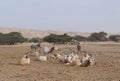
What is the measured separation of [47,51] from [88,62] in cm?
813

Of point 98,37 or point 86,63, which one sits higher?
point 98,37

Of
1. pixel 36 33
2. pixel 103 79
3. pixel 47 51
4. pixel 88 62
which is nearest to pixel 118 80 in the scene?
pixel 103 79

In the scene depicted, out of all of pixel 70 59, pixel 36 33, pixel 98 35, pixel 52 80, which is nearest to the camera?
pixel 52 80

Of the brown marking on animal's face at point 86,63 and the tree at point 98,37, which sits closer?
the brown marking on animal's face at point 86,63

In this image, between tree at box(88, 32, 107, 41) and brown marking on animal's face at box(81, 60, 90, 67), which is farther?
tree at box(88, 32, 107, 41)

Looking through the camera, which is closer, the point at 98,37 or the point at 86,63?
the point at 86,63

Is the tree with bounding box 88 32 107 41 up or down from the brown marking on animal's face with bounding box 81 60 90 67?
up

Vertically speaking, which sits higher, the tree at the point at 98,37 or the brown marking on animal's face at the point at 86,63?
the tree at the point at 98,37

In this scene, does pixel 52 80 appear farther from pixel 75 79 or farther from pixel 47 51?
pixel 47 51

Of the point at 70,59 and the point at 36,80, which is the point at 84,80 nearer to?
the point at 36,80

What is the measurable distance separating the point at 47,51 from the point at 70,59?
21.8 feet

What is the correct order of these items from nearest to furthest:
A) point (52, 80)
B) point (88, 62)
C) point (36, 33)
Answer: point (52, 80), point (88, 62), point (36, 33)

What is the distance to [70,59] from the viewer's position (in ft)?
64.1

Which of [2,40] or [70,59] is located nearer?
[70,59]
